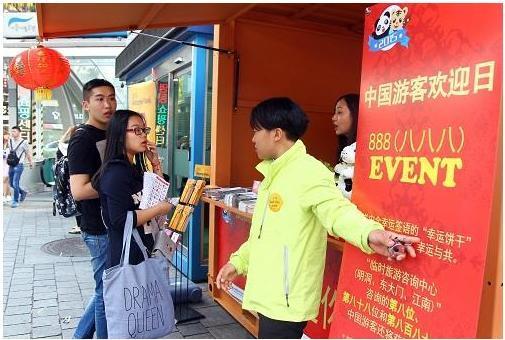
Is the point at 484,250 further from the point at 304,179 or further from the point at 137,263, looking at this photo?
the point at 137,263

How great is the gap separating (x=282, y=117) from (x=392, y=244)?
688 millimetres

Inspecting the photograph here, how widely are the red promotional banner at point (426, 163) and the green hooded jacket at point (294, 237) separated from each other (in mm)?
208

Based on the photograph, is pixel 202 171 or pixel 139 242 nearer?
pixel 139 242

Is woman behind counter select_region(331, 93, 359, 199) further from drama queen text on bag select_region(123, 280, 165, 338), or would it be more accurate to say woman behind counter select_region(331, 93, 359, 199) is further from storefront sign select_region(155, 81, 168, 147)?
storefront sign select_region(155, 81, 168, 147)

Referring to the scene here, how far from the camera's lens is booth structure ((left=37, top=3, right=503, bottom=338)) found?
3518 mm

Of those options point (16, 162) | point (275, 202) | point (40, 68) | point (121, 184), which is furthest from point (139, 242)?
point (16, 162)

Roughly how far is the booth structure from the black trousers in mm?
1298

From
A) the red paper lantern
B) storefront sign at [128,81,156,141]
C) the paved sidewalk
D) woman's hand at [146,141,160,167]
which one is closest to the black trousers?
woman's hand at [146,141,160,167]

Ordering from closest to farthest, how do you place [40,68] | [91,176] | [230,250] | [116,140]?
[116,140]
[91,176]
[230,250]
[40,68]

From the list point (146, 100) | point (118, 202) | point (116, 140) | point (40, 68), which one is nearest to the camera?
point (118, 202)

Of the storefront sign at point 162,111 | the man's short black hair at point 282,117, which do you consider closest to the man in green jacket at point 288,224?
the man's short black hair at point 282,117

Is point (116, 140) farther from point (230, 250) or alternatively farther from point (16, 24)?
point (16, 24)

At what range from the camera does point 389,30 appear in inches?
70.7

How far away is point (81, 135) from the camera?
8.77 feet
